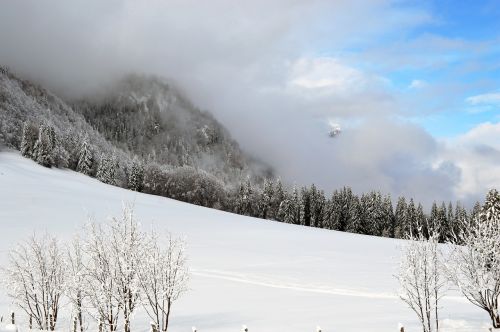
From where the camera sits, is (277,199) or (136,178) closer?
(136,178)

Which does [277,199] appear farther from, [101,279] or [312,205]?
[101,279]

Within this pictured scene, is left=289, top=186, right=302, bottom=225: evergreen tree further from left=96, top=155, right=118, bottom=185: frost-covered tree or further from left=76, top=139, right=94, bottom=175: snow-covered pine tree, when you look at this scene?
left=76, top=139, right=94, bottom=175: snow-covered pine tree

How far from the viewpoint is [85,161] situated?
4980 inches

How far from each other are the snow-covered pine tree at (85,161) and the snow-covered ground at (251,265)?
21413 mm

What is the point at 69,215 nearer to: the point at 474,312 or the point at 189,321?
the point at 189,321

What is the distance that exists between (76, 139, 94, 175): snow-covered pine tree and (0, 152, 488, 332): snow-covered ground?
70.3ft

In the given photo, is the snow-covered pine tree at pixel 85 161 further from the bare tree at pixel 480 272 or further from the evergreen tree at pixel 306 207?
the bare tree at pixel 480 272

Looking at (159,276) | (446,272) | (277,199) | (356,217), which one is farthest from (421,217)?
(159,276)

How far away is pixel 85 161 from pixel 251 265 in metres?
86.6

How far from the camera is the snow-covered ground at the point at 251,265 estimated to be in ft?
105

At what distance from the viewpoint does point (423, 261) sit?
24.8 m

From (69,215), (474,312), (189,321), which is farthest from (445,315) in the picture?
(69,215)

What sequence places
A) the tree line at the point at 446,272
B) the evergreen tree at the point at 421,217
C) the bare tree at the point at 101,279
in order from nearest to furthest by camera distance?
the bare tree at the point at 101,279 < the tree line at the point at 446,272 < the evergreen tree at the point at 421,217

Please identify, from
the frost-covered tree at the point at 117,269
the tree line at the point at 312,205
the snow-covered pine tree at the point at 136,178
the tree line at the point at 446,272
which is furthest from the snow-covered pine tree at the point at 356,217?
the frost-covered tree at the point at 117,269
